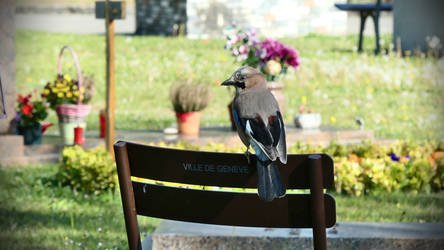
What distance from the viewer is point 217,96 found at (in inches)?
416

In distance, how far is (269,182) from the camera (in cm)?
203

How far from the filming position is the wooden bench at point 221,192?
212cm

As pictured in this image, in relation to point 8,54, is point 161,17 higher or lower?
higher

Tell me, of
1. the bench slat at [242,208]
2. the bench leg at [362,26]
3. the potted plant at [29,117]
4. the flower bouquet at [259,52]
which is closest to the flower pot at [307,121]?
the flower bouquet at [259,52]

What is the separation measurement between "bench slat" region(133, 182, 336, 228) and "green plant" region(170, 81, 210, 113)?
4.21 m

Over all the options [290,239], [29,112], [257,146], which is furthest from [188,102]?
[257,146]

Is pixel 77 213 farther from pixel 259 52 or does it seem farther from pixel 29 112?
pixel 259 52

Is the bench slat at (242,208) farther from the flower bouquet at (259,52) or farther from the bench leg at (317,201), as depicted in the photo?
the flower bouquet at (259,52)

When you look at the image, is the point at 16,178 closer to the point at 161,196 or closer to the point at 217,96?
the point at 161,196

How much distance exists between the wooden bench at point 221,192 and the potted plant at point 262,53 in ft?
13.5

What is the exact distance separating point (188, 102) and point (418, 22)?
8.63m

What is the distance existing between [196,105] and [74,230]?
2594 mm

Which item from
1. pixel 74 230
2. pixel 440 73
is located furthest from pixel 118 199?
pixel 440 73

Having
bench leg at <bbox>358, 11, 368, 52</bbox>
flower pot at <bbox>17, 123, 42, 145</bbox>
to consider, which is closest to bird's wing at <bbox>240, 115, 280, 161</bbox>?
flower pot at <bbox>17, 123, 42, 145</bbox>
